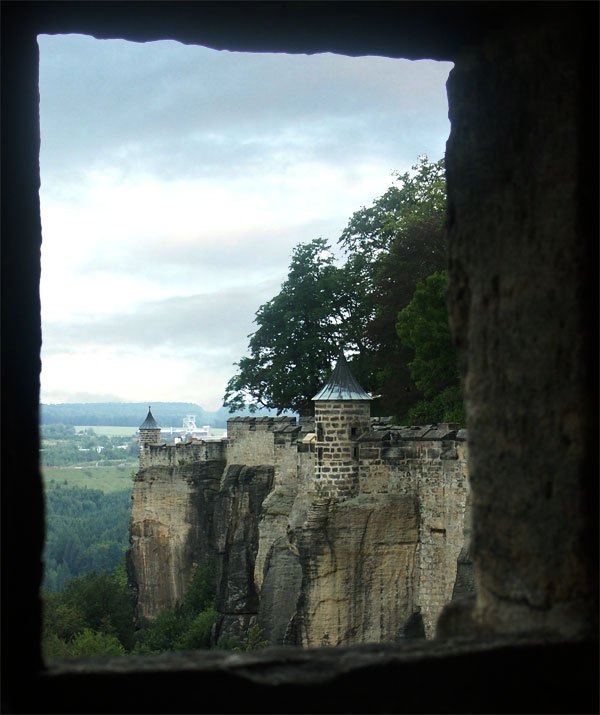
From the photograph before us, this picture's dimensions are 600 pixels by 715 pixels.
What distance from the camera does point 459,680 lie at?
2490 millimetres

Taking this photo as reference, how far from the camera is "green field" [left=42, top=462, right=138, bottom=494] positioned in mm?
121900

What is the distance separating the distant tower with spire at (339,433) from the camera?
53.7 ft

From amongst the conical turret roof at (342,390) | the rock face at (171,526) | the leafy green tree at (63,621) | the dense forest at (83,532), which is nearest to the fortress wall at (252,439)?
the rock face at (171,526)

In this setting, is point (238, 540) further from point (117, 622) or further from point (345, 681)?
point (345, 681)

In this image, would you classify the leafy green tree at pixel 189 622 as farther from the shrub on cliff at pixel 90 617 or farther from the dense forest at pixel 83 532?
the dense forest at pixel 83 532

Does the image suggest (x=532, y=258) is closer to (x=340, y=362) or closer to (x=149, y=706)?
(x=149, y=706)

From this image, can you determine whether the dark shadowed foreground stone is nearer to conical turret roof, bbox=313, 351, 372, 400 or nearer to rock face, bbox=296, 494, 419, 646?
rock face, bbox=296, 494, 419, 646

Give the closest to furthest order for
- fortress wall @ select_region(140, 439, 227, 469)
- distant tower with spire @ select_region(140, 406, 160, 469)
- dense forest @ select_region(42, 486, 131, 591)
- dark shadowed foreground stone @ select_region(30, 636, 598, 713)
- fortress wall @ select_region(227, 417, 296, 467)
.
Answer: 1. dark shadowed foreground stone @ select_region(30, 636, 598, 713)
2. fortress wall @ select_region(227, 417, 296, 467)
3. fortress wall @ select_region(140, 439, 227, 469)
4. distant tower with spire @ select_region(140, 406, 160, 469)
5. dense forest @ select_region(42, 486, 131, 591)

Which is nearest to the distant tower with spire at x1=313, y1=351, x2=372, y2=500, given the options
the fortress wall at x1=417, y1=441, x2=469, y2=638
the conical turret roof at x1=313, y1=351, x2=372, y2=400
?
the conical turret roof at x1=313, y1=351, x2=372, y2=400

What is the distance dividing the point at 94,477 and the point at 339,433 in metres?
121

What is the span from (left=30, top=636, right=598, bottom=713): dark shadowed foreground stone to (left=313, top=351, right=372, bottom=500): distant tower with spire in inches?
542

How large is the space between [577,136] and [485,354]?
0.71 meters

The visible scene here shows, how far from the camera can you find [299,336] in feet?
104

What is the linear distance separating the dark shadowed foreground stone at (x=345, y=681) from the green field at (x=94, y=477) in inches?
4612
